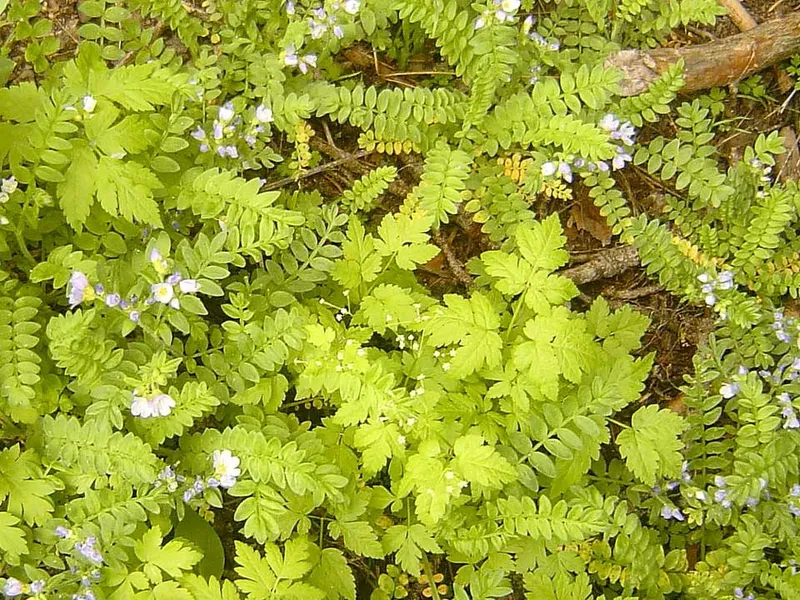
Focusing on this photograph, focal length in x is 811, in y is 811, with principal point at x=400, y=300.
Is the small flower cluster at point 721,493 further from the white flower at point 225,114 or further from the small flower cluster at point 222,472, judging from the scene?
the white flower at point 225,114

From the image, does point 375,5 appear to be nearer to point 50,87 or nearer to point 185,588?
point 50,87

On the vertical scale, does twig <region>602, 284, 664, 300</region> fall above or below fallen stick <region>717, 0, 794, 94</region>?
below

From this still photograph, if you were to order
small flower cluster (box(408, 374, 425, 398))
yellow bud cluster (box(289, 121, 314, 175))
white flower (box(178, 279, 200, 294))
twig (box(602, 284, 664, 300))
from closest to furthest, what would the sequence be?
white flower (box(178, 279, 200, 294))
small flower cluster (box(408, 374, 425, 398))
yellow bud cluster (box(289, 121, 314, 175))
twig (box(602, 284, 664, 300))

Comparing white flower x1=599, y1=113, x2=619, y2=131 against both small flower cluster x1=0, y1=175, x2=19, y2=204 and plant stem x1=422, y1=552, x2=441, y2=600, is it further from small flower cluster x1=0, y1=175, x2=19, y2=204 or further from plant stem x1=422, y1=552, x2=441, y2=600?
small flower cluster x1=0, y1=175, x2=19, y2=204

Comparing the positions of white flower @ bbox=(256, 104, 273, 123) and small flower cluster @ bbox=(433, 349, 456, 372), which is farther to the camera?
white flower @ bbox=(256, 104, 273, 123)

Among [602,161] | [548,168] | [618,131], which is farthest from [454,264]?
[618,131]

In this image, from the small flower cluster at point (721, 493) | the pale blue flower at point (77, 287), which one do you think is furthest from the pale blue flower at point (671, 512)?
the pale blue flower at point (77, 287)

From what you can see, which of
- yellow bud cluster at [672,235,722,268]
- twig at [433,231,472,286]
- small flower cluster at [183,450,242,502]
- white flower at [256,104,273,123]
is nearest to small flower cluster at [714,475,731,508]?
yellow bud cluster at [672,235,722,268]
